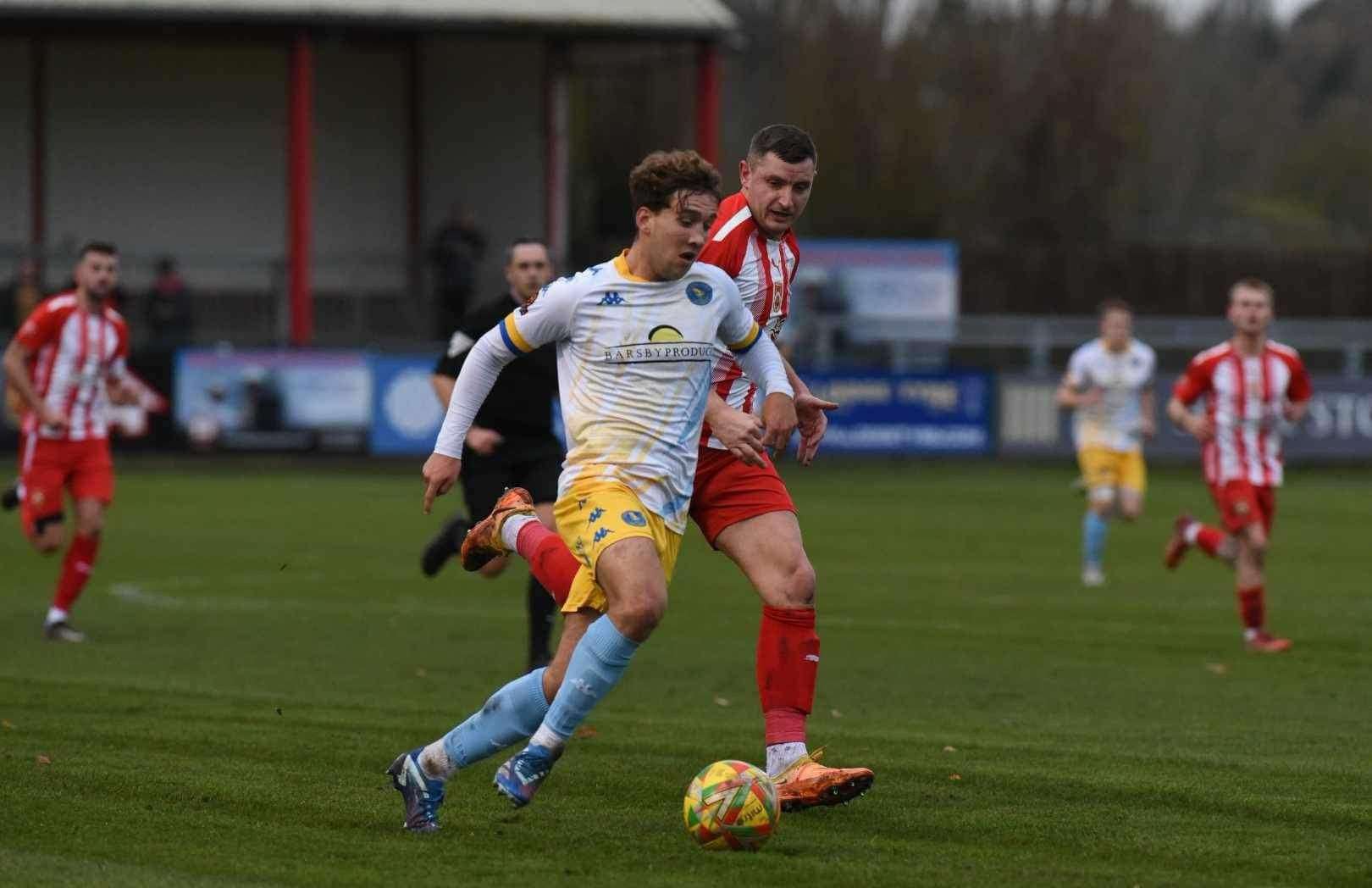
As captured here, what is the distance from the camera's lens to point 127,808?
7.34 m

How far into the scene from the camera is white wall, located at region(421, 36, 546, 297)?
122ft

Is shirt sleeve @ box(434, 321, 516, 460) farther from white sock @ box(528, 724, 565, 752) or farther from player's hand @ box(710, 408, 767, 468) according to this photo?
white sock @ box(528, 724, 565, 752)

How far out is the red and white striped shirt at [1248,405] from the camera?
43.3ft

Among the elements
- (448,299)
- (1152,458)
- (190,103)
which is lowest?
(1152,458)

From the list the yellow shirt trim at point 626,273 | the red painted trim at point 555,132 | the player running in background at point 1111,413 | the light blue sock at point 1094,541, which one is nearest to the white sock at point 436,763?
the yellow shirt trim at point 626,273

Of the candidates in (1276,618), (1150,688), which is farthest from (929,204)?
(1150,688)

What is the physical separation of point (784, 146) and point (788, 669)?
5.68ft

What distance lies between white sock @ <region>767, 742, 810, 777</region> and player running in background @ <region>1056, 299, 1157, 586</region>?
9992 millimetres

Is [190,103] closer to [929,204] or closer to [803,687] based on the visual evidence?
[929,204]

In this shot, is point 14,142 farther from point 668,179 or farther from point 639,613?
point 639,613

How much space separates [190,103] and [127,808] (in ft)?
97.9

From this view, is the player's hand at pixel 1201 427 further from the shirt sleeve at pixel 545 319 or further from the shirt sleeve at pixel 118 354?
the shirt sleeve at pixel 545 319

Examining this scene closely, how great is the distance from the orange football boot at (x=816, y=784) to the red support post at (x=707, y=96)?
80.2 feet

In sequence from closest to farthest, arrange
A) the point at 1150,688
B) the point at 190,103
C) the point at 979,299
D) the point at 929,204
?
the point at 1150,688 → the point at 190,103 → the point at 979,299 → the point at 929,204
